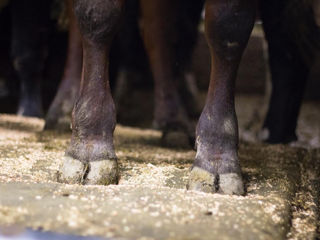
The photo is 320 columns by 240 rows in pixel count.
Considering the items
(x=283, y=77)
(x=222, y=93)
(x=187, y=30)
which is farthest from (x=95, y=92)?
(x=187, y=30)

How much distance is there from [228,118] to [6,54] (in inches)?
95.0

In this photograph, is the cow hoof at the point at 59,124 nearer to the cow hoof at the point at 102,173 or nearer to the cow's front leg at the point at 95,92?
the cow's front leg at the point at 95,92

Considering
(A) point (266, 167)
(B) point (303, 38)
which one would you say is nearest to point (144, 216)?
(A) point (266, 167)

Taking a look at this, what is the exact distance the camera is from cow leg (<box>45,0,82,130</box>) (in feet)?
7.19

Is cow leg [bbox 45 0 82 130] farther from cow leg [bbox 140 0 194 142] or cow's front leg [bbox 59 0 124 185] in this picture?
cow's front leg [bbox 59 0 124 185]

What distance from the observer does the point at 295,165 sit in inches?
68.9

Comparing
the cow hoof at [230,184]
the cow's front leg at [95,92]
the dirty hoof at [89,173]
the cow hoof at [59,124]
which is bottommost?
the cow hoof at [59,124]

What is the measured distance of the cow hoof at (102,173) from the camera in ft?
4.27

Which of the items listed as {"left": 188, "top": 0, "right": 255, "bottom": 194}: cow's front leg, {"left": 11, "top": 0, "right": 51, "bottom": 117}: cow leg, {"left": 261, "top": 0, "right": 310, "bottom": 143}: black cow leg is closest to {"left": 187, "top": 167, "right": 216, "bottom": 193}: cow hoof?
{"left": 188, "top": 0, "right": 255, "bottom": 194}: cow's front leg

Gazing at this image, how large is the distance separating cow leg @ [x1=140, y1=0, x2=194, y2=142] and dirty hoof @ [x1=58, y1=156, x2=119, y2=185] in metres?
0.96

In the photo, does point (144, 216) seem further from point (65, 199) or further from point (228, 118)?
point (228, 118)

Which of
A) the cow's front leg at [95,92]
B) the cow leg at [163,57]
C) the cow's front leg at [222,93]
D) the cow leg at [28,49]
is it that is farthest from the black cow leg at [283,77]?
the cow leg at [28,49]

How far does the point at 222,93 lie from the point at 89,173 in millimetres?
386

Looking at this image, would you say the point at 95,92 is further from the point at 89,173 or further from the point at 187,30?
the point at 187,30
